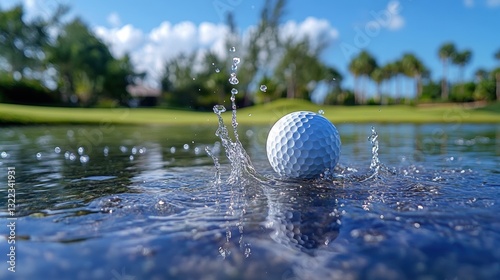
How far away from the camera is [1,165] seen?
725 centimetres

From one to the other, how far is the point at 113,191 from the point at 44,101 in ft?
167

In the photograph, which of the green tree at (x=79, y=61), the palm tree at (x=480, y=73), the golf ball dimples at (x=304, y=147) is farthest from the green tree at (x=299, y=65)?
the golf ball dimples at (x=304, y=147)

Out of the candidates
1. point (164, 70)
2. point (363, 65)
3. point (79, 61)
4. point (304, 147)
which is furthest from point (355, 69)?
point (304, 147)

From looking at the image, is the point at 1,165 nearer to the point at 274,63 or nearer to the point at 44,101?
the point at 44,101

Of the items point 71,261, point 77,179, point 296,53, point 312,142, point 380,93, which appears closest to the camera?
point 71,261

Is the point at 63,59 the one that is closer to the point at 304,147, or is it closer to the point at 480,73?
the point at 304,147

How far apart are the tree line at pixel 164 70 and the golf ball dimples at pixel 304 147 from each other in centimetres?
4473

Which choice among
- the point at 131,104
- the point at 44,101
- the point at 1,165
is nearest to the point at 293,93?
the point at 131,104

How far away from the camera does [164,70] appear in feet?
244

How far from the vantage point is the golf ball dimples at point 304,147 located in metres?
5.04

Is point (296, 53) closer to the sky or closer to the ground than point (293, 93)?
closer to the sky

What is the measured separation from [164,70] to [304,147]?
72.7m

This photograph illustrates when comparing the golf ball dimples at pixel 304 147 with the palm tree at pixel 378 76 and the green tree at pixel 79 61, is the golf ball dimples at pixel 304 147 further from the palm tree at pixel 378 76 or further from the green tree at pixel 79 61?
the palm tree at pixel 378 76

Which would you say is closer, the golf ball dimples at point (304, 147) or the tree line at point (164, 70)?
the golf ball dimples at point (304, 147)
